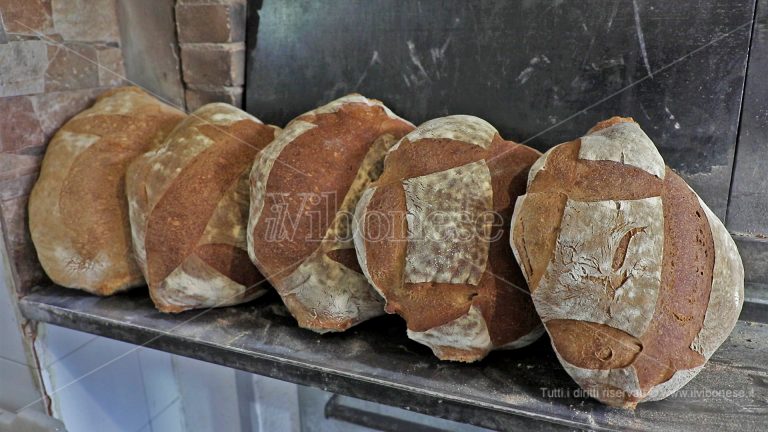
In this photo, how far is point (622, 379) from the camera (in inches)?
37.9

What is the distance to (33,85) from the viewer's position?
156cm

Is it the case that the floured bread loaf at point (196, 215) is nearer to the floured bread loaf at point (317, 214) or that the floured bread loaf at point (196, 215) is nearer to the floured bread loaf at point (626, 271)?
the floured bread loaf at point (317, 214)

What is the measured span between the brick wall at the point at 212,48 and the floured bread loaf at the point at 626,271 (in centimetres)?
108

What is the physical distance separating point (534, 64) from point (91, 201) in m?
1.18

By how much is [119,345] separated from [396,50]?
1.20 metres

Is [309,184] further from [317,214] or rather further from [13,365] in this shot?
[13,365]

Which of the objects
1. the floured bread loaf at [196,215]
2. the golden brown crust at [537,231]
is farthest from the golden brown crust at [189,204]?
the golden brown crust at [537,231]

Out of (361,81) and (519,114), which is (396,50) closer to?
(361,81)

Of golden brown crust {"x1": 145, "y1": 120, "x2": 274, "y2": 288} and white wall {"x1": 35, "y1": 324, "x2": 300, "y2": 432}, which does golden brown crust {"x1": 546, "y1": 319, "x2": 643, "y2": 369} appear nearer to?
golden brown crust {"x1": 145, "y1": 120, "x2": 274, "y2": 288}

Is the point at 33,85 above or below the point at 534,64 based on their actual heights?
below

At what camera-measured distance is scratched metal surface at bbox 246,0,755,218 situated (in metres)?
1.27

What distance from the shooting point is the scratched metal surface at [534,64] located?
1.27 meters

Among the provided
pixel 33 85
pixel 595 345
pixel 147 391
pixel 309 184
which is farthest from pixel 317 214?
pixel 147 391

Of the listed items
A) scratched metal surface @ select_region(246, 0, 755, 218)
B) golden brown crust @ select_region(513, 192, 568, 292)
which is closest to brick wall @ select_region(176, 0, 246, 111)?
scratched metal surface @ select_region(246, 0, 755, 218)
